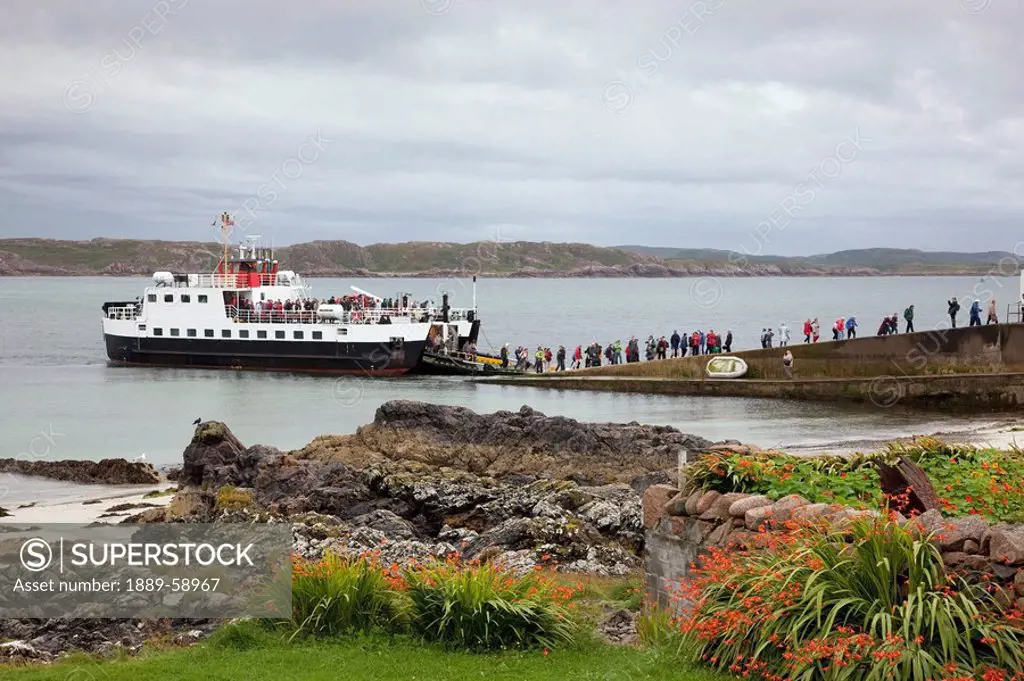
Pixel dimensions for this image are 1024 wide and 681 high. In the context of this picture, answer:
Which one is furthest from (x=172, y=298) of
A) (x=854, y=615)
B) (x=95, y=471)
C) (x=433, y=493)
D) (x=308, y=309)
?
(x=854, y=615)

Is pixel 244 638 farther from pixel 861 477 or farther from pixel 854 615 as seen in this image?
pixel 861 477

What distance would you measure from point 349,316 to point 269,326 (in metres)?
4.69

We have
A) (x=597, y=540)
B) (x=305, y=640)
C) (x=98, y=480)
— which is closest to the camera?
(x=305, y=640)

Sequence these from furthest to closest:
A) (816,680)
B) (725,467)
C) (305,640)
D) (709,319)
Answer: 1. (709,319)
2. (725,467)
3. (305,640)
4. (816,680)

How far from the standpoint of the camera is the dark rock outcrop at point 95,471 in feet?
99.6

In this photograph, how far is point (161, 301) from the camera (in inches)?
2542

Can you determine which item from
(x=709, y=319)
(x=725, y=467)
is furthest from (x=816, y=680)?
(x=709, y=319)

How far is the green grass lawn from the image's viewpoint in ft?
28.1

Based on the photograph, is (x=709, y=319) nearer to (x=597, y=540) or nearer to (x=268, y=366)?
(x=268, y=366)

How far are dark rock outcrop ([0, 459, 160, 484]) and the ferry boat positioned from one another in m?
27.4

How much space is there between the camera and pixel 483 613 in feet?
30.6

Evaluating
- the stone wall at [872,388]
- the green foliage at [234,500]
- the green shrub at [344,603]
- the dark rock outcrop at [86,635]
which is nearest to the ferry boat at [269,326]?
the stone wall at [872,388]

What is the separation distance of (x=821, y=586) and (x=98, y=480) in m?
26.0

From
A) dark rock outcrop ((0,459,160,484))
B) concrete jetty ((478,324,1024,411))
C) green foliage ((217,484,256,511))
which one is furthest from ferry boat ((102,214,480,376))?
green foliage ((217,484,256,511))
